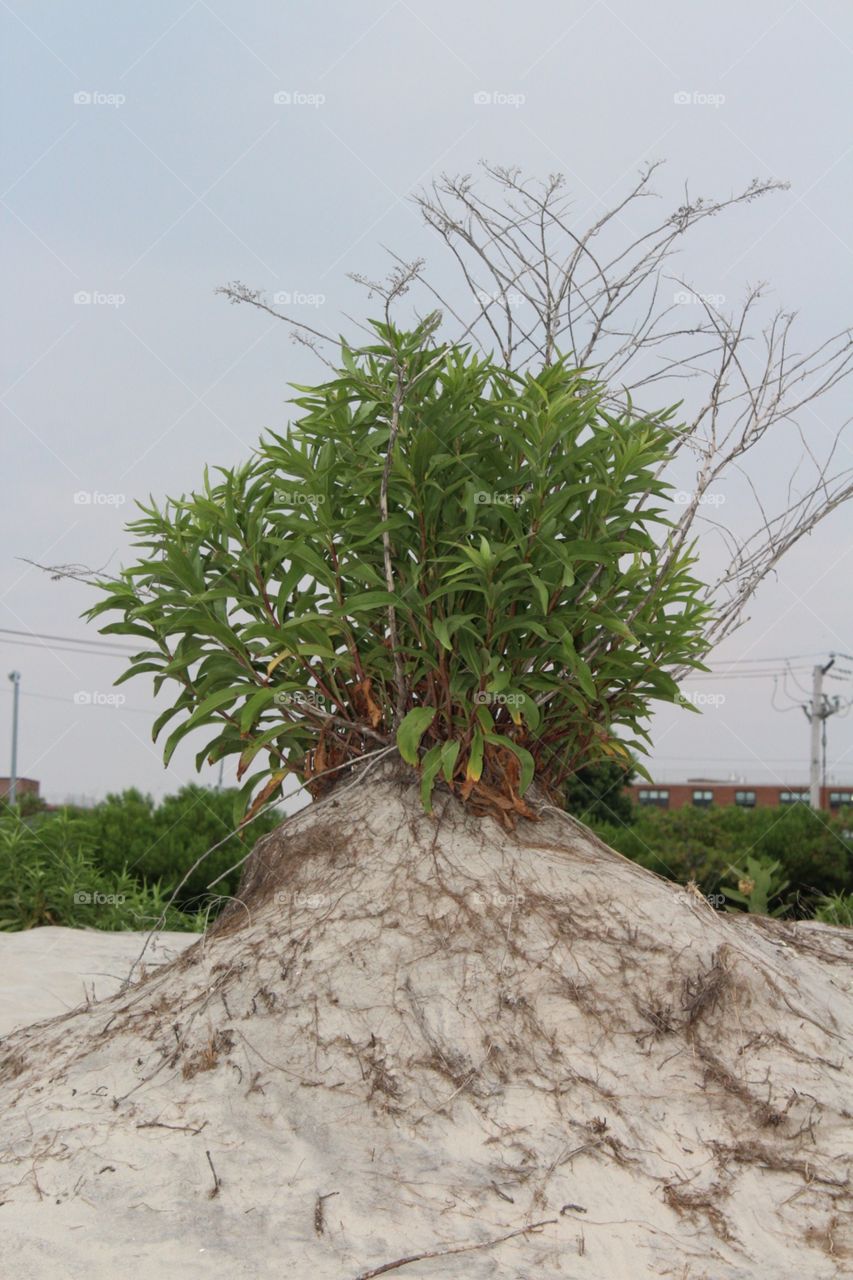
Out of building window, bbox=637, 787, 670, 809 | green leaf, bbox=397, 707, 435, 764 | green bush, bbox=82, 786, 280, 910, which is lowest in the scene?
green bush, bbox=82, 786, 280, 910

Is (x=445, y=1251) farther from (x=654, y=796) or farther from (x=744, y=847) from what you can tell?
(x=654, y=796)

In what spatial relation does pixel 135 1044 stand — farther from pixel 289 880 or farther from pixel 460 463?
pixel 460 463

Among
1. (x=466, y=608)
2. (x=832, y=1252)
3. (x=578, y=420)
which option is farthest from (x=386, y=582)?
(x=832, y=1252)

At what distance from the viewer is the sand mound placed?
4348mm

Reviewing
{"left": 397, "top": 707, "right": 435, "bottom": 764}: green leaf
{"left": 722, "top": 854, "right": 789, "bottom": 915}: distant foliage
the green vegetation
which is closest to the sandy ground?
the green vegetation

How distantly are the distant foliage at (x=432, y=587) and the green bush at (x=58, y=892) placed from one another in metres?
5.03

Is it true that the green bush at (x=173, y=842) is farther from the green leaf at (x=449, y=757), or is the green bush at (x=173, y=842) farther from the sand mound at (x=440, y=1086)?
the green leaf at (x=449, y=757)

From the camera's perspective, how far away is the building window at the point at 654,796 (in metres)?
67.4

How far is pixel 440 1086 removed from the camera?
496 cm

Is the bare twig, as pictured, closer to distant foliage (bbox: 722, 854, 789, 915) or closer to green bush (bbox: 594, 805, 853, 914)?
distant foliage (bbox: 722, 854, 789, 915)

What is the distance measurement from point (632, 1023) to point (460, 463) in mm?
2698

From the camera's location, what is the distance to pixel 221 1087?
5031 millimetres

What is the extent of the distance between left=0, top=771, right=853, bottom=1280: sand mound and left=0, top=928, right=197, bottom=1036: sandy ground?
132 centimetres

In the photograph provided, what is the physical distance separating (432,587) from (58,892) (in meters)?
6.72
